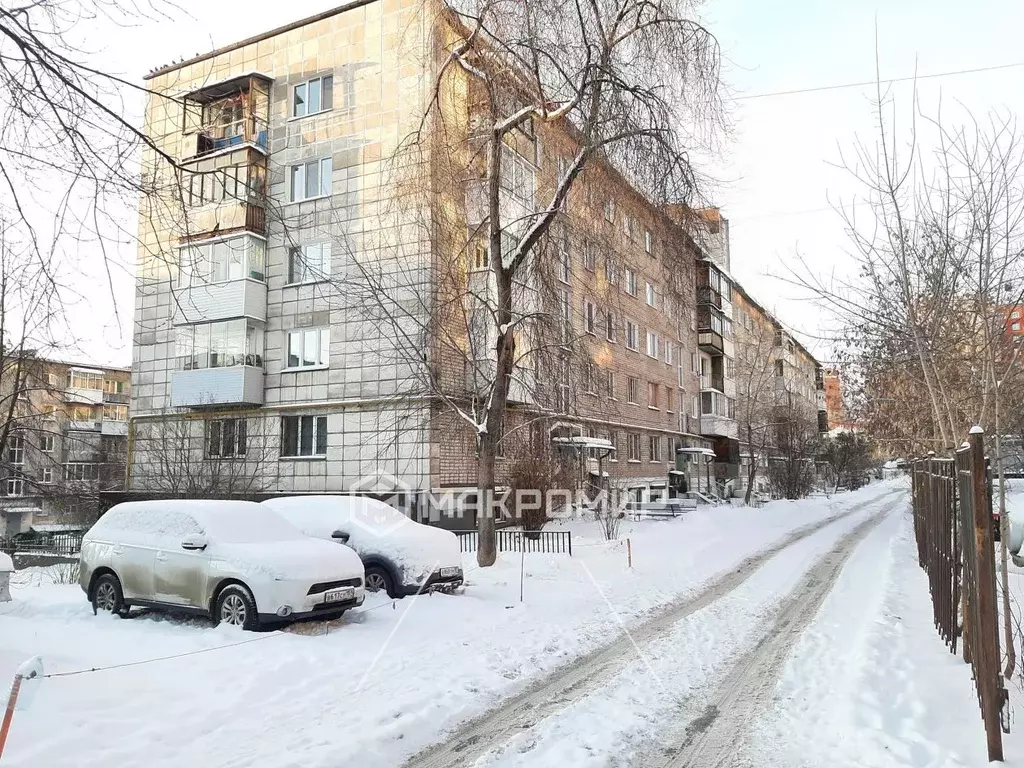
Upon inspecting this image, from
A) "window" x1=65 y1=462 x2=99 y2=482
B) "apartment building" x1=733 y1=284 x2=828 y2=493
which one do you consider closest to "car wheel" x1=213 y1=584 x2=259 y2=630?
"window" x1=65 y1=462 x2=99 y2=482

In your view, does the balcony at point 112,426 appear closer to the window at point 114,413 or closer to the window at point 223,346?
the window at point 114,413

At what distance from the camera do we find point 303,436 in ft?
76.9

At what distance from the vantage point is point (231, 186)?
6.54 m

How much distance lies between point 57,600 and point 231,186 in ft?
24.5

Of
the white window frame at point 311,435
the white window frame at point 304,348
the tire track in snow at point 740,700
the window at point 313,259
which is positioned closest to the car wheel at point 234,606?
the tire track in snow at point 740,700

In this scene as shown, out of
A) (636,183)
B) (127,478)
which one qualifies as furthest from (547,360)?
(127,478)

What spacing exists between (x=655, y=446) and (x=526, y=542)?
19.3 m

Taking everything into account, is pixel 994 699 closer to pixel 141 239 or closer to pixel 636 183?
pixel 141 239

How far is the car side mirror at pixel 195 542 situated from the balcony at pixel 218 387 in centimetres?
1482

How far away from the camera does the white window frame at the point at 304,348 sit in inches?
920

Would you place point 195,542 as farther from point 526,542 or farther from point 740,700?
point 526,542

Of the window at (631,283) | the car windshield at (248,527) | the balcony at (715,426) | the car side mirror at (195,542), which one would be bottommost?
the car side mirror at (195,542)

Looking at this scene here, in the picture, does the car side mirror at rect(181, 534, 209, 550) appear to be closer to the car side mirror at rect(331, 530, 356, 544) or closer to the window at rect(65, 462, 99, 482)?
the car side mirror at rect(331, 530, 356, 544)

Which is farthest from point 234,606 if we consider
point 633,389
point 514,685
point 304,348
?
point 633,389
